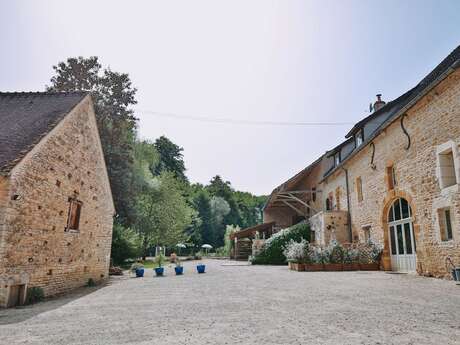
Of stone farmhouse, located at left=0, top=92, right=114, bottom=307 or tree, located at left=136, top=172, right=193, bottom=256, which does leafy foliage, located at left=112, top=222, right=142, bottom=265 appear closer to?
stone farmhouse, located at left=0, top=92, right=114, bottom=307

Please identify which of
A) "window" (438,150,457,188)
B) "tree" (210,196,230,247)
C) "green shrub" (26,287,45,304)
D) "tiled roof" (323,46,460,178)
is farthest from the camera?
"tree" (210,196,230,247)

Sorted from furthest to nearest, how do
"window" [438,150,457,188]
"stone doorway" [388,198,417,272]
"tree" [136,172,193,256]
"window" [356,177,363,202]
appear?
"tree" [136,172,193,256], "window" [356,177,363,202], "stone doorway" [388,198,417,272], "window" [438,150,457,188]

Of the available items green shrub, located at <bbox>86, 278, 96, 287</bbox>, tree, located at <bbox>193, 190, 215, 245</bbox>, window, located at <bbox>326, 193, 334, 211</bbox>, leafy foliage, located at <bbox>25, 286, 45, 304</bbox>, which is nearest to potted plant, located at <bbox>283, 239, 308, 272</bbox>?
window, located at <bbox>326, 193, 334, 211</bbox>

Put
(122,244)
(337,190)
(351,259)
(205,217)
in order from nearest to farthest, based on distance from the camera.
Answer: (351,259)
(337,190)
(122,244)
(205,217)

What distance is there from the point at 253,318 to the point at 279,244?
15479mm

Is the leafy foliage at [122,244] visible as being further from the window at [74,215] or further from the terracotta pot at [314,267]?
the terracotta pot at [314,267]

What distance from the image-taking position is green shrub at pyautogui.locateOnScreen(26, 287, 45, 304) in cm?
796

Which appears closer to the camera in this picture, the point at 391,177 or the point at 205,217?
the point at 391,177

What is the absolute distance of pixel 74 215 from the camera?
10.5 meters

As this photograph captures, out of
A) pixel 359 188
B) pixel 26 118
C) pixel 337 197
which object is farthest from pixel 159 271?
pixel 337 197

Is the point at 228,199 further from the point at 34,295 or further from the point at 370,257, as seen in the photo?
the point at 34,295

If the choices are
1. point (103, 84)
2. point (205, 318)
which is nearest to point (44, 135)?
point (205, 318)

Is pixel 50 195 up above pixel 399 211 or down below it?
below

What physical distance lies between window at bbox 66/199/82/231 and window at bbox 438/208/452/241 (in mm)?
11591
